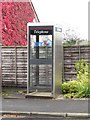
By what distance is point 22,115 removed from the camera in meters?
10.5

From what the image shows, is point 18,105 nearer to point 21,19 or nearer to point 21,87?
point 21,87

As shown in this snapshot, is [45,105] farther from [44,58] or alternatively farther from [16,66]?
[16,66]

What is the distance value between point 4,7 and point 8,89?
6.79 m

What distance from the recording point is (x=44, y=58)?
13.5 metres

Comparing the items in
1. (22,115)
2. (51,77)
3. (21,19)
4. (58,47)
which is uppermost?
(21,19)

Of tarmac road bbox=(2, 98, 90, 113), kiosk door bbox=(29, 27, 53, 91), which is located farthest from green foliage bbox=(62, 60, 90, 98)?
tarmac road bbox=(2, 98, 90, 113)

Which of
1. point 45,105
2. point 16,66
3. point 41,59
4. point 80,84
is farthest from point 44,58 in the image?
point 16,66

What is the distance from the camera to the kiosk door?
13414mm

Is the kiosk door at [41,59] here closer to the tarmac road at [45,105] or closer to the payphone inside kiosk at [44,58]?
the payphone inside kiosk at [44,58]

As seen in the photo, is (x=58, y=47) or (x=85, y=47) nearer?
(x=58, y=47)

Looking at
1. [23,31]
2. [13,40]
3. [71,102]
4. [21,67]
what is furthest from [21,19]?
[71,102]

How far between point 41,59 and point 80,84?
60.4 inches

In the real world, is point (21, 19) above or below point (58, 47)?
above

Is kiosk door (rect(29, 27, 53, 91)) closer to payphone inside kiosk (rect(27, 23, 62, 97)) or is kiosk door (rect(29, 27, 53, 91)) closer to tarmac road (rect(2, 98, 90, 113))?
payphone inside kiosk (rect(27, 23, 62, 97))
